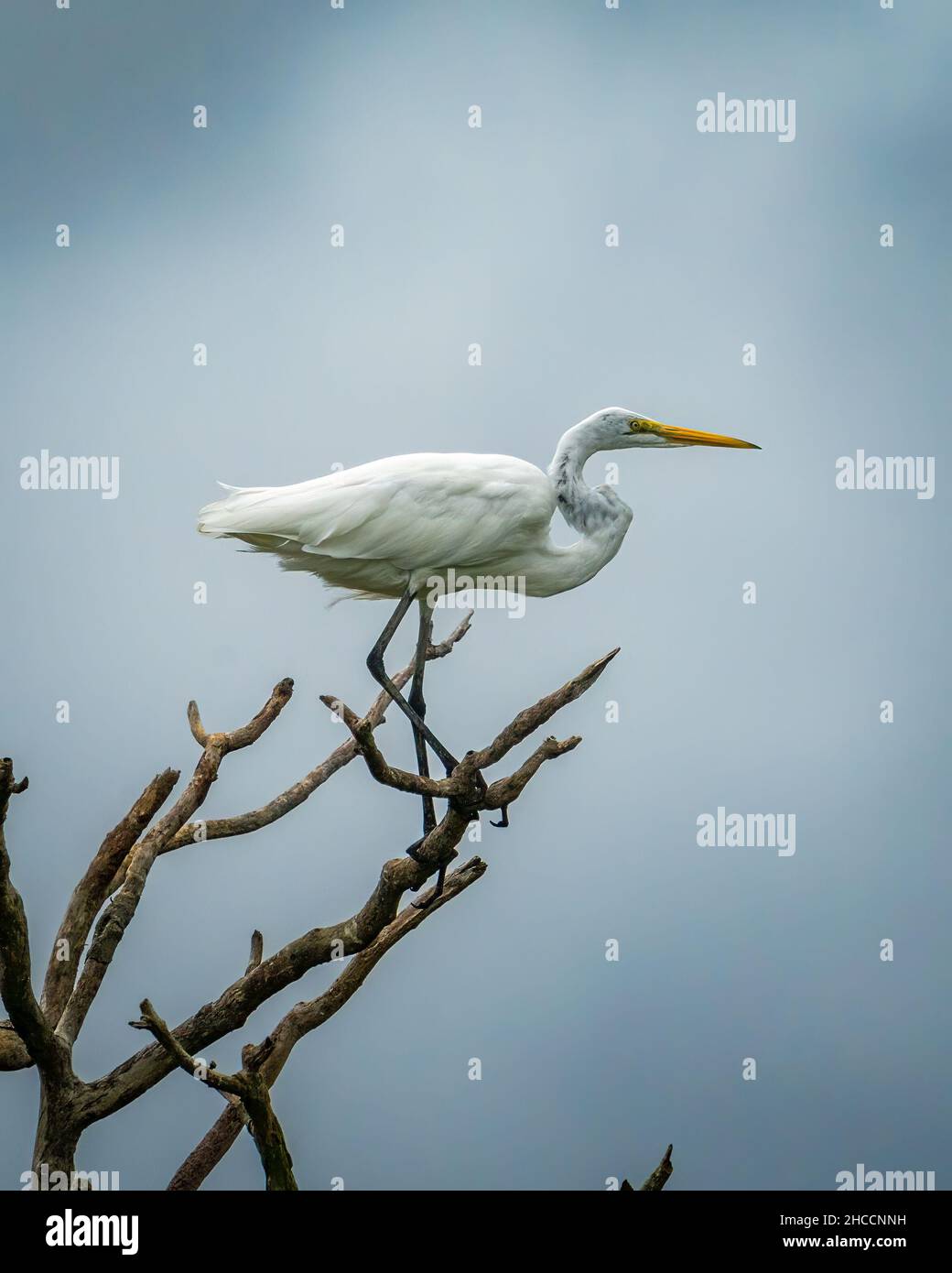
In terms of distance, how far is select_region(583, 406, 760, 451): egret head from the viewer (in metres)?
4.72

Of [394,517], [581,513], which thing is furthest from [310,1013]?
[581,513]

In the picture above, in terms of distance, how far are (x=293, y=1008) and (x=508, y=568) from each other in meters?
1.62

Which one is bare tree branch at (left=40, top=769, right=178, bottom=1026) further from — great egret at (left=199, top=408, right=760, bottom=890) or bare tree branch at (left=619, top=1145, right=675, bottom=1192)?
bare tree branch at (left=619, top=1145, right=675, bottom=1192)

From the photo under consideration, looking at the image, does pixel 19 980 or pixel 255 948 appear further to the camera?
pixel 255 948

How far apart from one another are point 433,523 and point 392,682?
Answer: 530 mm

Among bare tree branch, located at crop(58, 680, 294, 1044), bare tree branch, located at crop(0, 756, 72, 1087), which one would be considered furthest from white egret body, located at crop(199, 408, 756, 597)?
bare tree branch, located at crop(0, 756, 72, 1087)

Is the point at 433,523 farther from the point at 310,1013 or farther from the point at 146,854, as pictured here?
the point at 310,1013

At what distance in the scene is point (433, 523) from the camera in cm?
431

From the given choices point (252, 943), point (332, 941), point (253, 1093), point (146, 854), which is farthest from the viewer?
point (252, 943)

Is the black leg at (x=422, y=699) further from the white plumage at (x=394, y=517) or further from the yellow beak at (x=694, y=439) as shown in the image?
the yellow beak at (x=694, y=439)

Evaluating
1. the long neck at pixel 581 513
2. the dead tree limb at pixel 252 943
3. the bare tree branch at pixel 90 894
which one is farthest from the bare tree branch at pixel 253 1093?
the long neck at pixel 581 513

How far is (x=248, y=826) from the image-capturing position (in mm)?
4445
